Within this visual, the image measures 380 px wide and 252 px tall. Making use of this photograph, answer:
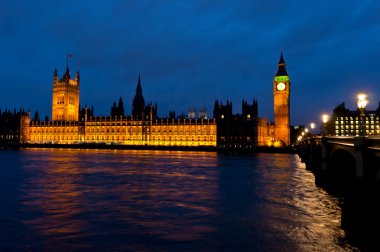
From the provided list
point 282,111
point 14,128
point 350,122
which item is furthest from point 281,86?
point 14,128

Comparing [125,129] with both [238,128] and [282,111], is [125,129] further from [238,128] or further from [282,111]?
[282,111]

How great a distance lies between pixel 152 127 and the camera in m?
147

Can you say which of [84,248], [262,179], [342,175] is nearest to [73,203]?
[84,248]

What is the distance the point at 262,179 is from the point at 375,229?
842 inches

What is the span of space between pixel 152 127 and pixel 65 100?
5020cm

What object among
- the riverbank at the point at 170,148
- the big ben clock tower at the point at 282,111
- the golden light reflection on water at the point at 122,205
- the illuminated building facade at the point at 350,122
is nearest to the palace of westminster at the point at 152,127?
the big ben clock tower at the point at 282,111

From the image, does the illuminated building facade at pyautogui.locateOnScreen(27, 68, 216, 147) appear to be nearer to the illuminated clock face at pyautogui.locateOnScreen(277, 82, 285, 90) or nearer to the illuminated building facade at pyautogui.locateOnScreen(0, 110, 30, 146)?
the illuminated building facade at pyautogui.locateOnScreen(0, 110, 30, 146)

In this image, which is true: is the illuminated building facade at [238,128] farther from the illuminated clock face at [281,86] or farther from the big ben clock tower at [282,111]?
the illuminated clock face at [281,86]

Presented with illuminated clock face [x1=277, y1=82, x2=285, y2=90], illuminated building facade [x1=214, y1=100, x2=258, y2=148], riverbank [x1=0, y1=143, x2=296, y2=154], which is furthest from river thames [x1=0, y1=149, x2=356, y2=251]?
illuminated clock face [x1=277, y1=82, x2=285, y2=90]

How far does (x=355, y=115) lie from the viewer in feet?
510

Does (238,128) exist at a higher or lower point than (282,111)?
lower

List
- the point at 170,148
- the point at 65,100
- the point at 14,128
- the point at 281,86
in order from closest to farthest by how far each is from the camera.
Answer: the point at 170,148
the point at 281,86
the point at 14,128
the point at 65,100

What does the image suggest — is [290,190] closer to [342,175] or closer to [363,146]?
[342,175]

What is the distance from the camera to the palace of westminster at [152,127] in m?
137
